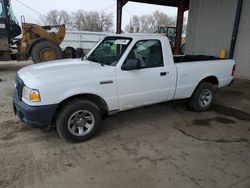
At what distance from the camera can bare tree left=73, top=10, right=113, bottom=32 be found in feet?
142

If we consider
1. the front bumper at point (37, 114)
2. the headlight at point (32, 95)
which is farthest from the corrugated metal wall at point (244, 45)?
the headlight at point (32, 95)

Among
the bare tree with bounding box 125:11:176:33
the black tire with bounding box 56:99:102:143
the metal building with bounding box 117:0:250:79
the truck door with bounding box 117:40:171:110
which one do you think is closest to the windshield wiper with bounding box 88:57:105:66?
the truck door with bounding box 117:40:171:110

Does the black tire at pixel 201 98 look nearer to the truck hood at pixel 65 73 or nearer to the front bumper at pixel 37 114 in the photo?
the truck hood at pixel 65 73

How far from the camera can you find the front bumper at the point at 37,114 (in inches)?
124

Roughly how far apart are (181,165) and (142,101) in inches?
56.9

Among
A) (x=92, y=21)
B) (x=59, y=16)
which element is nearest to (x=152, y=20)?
(x=92, y=21)

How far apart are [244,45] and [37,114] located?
826 centimetres

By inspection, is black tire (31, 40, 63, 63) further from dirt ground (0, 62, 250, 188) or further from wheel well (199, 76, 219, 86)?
wheel well (199, 76, 219, 86)

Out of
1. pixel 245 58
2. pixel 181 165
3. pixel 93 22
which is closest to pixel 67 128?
pixel 181 165

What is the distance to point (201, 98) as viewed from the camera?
512 centimetres

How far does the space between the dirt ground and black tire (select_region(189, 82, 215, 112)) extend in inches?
10.5

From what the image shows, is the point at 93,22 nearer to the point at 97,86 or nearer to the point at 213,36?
the point at 213,36

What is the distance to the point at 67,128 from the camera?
344 centimetres

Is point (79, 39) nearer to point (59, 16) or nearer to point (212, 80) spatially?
point (212, 80)
